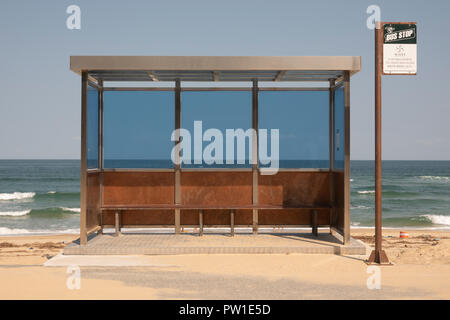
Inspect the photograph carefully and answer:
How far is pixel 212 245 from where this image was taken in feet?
24.3

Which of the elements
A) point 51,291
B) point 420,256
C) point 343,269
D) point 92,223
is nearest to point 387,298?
point 343,269

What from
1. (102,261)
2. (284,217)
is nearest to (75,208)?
(284,217)

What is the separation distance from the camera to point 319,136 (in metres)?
8.50

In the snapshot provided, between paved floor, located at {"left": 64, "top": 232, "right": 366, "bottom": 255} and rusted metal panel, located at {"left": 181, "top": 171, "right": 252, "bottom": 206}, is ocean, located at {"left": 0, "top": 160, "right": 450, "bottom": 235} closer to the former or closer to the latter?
rusted metal panel, located at {"left": 181, "top": 171, "right": 252, "bottom": 206}

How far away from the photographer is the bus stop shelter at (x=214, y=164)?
27.3 feet

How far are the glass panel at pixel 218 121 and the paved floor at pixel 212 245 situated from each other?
50.6 inches

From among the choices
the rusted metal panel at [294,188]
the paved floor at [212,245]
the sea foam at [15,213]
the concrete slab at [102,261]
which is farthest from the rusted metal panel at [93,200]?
the sea foam at [15,213]

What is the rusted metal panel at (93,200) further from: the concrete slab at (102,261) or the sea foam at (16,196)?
the sea foam at (16,196)

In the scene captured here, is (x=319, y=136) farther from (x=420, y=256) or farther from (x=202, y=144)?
(x=420, y=256)

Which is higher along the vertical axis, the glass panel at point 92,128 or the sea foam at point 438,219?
the glass panel at point 92,128

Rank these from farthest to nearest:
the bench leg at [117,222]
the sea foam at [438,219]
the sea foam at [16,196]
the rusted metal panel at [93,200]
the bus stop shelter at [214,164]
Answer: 1. the sea foam at [16,196]
2. the sea foam at [438,219]
3. the bus stop shelter at [214,164]
4. the bench leg at [117,222]
5. the rusted metal panel at [93,200]

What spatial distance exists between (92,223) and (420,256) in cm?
554

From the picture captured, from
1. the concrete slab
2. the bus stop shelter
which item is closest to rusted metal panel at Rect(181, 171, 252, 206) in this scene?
the bus stop shelter
